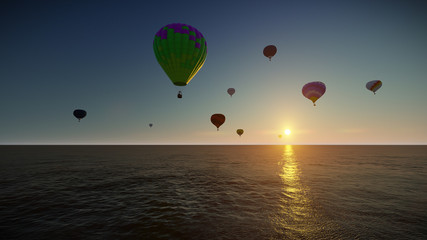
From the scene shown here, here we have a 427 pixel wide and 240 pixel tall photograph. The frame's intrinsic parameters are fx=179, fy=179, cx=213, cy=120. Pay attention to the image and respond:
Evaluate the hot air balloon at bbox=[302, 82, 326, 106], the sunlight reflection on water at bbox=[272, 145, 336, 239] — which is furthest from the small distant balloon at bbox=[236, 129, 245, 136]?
the sunlight reflection on water at bbox=[272, 145, 336, 239]

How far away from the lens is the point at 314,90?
116 feet

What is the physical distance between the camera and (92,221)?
866 cm

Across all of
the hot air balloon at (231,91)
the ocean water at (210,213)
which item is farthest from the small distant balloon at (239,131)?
the ocean water at (210,213)

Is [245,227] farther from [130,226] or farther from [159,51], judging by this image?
[159,51]

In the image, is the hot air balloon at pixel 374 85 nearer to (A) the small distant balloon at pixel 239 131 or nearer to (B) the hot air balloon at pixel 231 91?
(B) the hot air balloon at pixel 231 91

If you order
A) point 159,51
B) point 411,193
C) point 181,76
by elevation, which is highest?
point 159,51

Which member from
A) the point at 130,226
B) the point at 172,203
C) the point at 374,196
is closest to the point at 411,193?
the point at 374,196

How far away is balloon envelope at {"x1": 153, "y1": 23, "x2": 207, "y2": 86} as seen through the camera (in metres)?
21.7

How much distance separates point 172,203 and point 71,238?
5428mm

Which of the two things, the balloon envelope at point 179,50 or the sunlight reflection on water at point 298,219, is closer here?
the sunlight reflection on water at point 298,219

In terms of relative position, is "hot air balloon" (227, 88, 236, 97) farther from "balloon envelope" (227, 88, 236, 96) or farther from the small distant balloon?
the small distant balloon

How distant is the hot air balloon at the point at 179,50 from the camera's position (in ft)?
71.2

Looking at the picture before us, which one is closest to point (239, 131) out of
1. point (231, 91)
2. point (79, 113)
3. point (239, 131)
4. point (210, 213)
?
point (239, 131)

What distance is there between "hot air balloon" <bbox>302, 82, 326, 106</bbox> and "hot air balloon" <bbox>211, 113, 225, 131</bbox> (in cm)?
1812
